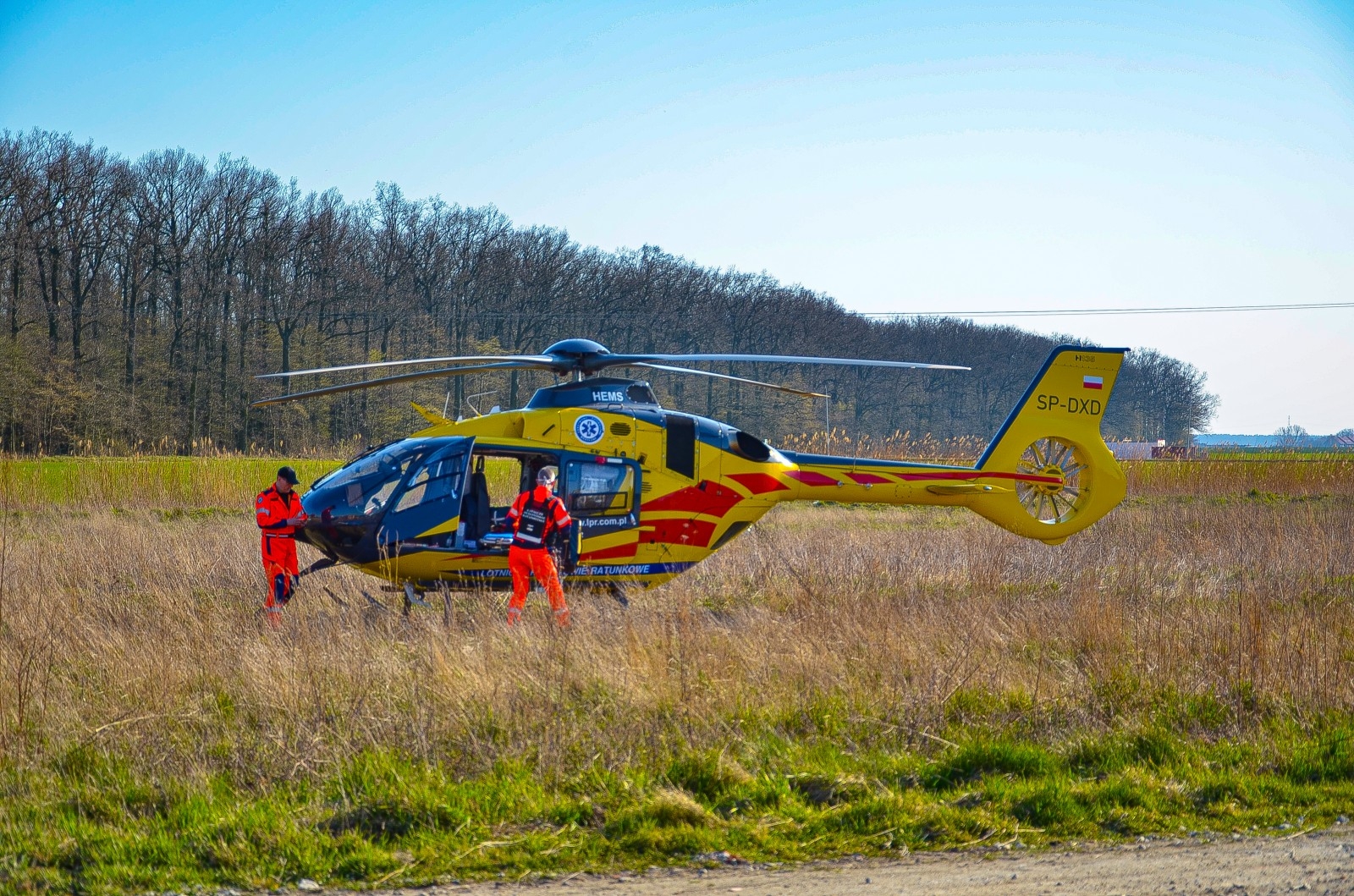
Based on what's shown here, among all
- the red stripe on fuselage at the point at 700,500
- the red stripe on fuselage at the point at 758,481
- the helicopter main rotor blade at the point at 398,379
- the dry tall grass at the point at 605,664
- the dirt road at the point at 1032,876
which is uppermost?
the helicopter main rotor blade at the point at 398,379

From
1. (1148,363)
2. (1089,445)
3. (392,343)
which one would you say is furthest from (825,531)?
(1148,363)

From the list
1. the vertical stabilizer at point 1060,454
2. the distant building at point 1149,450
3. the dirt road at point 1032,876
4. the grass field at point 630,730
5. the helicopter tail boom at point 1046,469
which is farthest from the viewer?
the distant building at point 1149,450

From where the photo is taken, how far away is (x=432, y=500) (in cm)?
1032

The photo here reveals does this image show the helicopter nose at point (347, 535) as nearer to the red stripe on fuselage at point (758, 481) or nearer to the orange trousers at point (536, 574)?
the orange trousers at point (536, 574)

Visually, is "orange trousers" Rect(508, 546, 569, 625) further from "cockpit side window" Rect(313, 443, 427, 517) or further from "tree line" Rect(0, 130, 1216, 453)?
"tree line" Rect(0, 130, 1216, 453)

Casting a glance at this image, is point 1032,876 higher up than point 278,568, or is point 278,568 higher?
point 278,568

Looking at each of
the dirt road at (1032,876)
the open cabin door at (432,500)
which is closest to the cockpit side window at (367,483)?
the open cabin door at (432,500)

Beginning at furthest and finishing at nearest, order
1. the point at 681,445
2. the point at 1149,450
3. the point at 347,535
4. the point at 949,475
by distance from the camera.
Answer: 1. the point at 1149,450
2. the point at 949,475
3. the point at 681,445
4. the point at 347,535

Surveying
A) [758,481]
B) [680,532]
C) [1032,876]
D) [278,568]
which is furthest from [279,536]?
[1032,876]

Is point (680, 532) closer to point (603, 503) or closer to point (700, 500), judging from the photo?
point (700, 500)

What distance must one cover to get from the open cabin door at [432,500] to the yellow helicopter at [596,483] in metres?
0.01

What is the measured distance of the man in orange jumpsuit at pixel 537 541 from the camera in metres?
9.76

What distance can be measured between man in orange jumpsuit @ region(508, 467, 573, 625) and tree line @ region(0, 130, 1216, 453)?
1939cm

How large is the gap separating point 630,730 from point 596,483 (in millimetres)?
4661
